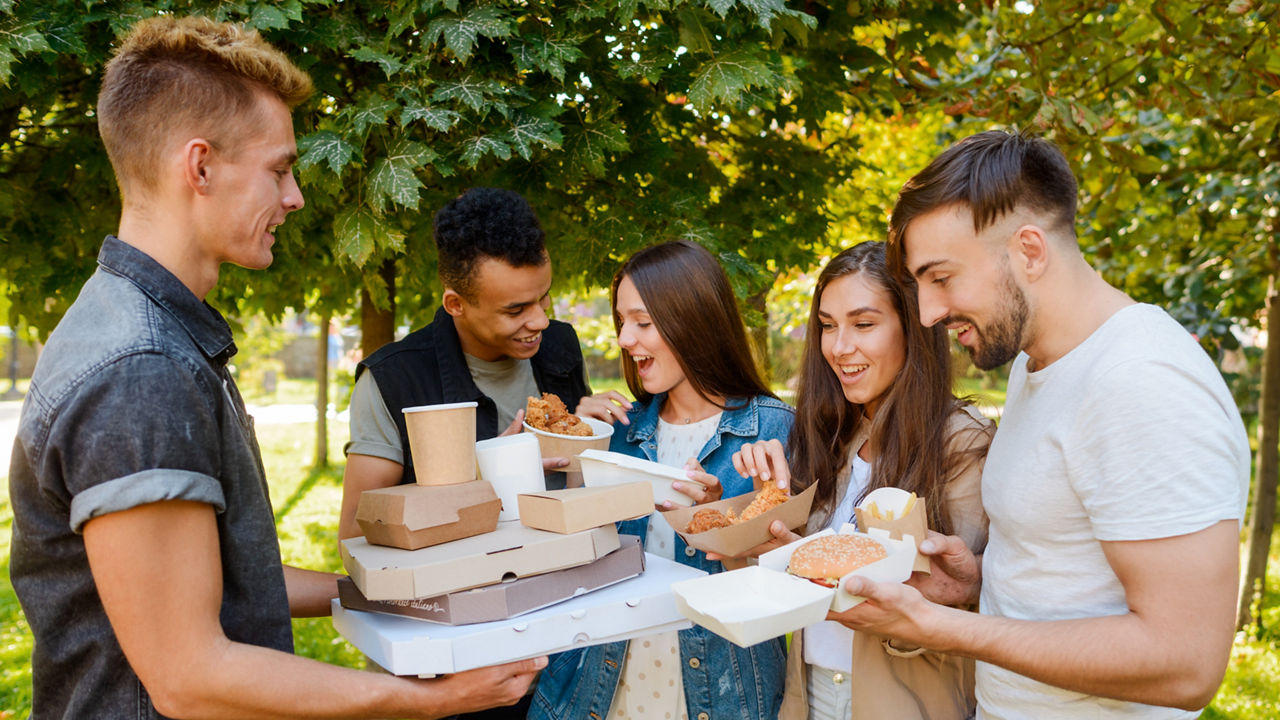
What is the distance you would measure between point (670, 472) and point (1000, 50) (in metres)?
3.19

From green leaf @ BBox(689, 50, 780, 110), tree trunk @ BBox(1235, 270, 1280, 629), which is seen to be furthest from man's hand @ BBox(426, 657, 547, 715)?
tree trunk @ BBox(1235, 270, 1280, 629)

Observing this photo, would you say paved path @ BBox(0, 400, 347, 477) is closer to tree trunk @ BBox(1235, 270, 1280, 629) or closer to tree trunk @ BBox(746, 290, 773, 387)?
tree trunk @ BBox(746, 290, 773, 387)

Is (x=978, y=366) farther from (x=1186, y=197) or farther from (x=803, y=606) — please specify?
(x=1186, y=197)

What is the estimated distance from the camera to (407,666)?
1.68 meters

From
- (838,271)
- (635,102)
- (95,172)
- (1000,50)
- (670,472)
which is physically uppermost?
(1000,50)

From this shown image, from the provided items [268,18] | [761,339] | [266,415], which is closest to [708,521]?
[268,18]

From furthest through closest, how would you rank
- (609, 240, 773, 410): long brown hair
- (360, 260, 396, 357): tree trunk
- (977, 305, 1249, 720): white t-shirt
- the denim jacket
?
1. (360, 260, 396, 357): tree trunk
2. (609, 240, 773, 410): long brown hair
3. the denim jacket
4. (977, 305, 1249, 720): white t-shirt

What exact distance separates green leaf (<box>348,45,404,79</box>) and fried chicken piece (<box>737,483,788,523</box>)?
60.7 inches

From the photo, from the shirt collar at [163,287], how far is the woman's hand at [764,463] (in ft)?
4.44

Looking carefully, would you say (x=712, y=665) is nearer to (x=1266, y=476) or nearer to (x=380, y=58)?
(x=380, y=58)

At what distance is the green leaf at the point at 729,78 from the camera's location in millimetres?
2578

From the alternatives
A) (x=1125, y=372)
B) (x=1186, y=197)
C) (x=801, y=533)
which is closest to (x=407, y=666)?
(x=801, y=533)

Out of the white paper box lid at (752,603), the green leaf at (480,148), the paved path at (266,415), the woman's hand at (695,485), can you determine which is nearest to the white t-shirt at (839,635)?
the woman's hand at (695,485)

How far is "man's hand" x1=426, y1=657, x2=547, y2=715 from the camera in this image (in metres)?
1.76
